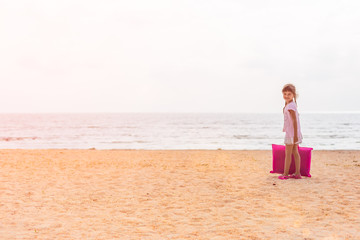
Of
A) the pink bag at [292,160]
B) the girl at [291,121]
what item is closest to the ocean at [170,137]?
the pink bag at [292,160]

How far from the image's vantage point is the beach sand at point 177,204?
4598 millimetres

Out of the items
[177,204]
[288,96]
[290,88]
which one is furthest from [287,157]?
[177,204]

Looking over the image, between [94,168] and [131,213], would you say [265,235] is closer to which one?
[131,213]

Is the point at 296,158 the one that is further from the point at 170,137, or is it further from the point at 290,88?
the point at 170,137

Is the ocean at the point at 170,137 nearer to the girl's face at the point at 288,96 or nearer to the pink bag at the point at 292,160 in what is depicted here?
the pink bag at the point at 292,160

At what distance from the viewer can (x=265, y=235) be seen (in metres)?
4.40

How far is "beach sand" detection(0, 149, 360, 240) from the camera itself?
4598 mm

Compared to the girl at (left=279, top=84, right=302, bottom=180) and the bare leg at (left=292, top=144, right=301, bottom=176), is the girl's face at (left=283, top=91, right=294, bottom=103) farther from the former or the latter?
the bare leg at (left=292, top=144, right=301, bottom=176)

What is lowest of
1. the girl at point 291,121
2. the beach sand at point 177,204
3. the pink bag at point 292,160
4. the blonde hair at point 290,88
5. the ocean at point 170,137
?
the ocean at point 170,137

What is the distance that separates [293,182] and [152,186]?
333cm

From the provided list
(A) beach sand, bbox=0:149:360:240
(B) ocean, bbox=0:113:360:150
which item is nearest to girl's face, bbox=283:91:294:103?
(A) beach sand, bbox=0:149:360:240

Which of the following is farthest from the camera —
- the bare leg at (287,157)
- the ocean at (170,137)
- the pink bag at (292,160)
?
the ocean at (170,137)

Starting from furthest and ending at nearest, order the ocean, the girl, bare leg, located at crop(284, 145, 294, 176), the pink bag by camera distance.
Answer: the ocean → the pink bag → bare leg, located at crop(284, 145, 294, 176) → the girl

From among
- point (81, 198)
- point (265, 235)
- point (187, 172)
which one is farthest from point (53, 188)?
point (265, 235)
